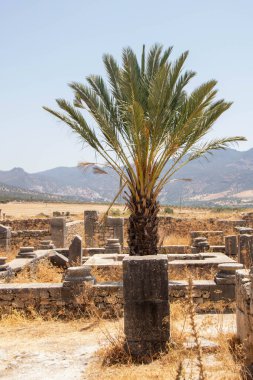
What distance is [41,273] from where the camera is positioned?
11844 millimetres

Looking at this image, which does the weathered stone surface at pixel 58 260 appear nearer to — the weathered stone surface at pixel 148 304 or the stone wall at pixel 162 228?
the stone wall at pixel 162 228

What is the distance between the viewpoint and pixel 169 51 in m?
10.3

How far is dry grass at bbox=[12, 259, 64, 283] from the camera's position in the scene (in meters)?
10.6

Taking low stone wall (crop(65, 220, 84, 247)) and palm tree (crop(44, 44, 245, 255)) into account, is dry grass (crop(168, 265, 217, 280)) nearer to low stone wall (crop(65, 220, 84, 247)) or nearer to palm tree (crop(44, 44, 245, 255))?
palm tree (crop(44, 44, 245, 255))

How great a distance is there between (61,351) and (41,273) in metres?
5.86

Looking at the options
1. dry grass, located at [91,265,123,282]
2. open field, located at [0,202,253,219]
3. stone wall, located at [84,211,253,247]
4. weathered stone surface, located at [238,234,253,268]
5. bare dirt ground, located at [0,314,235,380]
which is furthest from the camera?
open field, located at [0,202,253,219]

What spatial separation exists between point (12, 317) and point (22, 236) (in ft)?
39.8

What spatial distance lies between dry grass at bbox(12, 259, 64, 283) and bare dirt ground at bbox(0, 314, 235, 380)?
9.54 feet

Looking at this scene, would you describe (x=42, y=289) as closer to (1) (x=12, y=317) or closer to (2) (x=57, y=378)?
(1) (x=12, y=317)

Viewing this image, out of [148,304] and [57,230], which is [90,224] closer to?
[57,230]

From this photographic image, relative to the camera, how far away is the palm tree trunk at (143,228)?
10.1 meters

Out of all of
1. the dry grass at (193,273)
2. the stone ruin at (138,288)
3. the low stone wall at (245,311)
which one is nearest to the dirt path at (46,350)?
the stone ruin at (138,288)

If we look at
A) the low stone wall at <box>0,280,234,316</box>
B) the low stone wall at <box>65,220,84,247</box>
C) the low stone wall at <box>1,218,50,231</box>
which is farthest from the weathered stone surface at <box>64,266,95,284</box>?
the low stone wall at <box>1,218,50,231</box>

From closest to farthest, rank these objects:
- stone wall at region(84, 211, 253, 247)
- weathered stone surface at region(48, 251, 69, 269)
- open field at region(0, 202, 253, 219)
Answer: weathered stone surface at region(48, 251, 69, 269)
stone wall at region(84, 211, 253, 247)
open field at region(0, 202, 253, 219)
